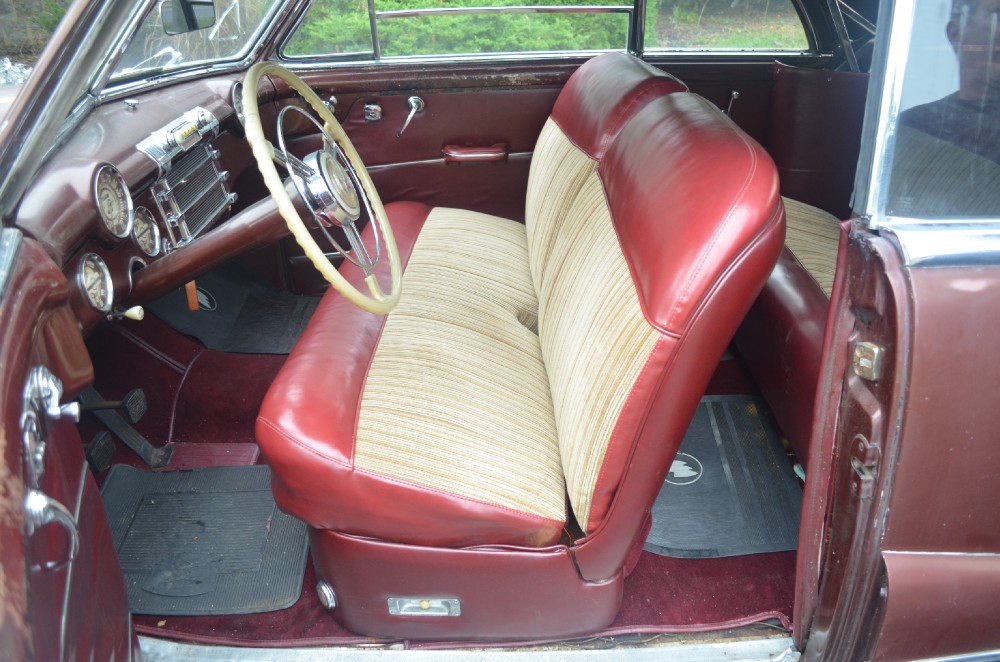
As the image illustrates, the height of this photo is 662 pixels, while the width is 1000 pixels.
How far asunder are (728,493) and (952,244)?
1.06 metres

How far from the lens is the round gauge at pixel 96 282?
4.12 ft

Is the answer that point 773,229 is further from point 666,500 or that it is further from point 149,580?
point 149,580

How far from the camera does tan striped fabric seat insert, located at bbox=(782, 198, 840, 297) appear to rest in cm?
179

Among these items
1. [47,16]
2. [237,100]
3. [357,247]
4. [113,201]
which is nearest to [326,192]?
[357,247]

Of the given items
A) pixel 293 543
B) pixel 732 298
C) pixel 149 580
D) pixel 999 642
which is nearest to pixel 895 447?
pixel 732 298

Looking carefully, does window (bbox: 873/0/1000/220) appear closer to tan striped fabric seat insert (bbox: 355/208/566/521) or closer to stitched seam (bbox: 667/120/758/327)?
stitched seam (bbox: 667/120/758/327)

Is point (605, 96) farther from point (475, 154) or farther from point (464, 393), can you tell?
point (475, 154)

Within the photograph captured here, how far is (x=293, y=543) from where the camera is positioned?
1.72 meters

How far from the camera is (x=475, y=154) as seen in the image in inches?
105

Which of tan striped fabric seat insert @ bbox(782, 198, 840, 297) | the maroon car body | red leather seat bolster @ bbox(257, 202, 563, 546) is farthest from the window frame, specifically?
red leather seat bolster @ bbox(257, 202, 563, 546)

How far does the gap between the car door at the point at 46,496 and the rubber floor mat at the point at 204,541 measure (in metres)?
0.50

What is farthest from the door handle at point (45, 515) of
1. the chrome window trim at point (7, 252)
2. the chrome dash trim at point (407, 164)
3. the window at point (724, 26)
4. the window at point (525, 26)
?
the window at point (724, 26)

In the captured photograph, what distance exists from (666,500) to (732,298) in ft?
3.11

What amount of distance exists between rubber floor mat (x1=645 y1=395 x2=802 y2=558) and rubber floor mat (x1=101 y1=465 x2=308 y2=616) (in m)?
0.86
